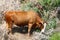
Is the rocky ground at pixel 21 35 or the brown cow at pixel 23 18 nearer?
the rocky ground at pixel 21 35

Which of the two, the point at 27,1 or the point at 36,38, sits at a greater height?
the point at 27,1

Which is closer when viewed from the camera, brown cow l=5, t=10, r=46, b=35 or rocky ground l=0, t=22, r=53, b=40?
rocky ground l=0, t=22, r=53, b=40

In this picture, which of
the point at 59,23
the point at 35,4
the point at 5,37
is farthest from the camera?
the point at 35,4

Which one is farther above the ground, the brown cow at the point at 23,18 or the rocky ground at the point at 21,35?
the brown cow at the point at 23,18

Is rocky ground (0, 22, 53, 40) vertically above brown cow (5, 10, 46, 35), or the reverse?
brown cow (5, 10, 46, 35)

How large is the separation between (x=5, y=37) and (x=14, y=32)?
2.28ft

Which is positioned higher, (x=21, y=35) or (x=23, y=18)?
(x=23, y=18)

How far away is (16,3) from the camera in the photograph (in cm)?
1389

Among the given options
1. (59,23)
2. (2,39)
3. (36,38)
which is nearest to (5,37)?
(2,39)

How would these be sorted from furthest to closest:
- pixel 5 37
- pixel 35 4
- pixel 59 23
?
pixel 35 4 → pixel 59 23 → pixel 5 37

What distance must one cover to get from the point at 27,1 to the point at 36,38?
108 inches

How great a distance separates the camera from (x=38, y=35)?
11.9 metres

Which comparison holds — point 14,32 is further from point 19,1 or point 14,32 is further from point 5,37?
point 19,1

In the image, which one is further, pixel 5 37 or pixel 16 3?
pixel 16 3
